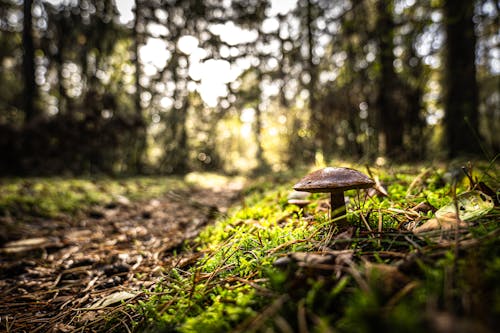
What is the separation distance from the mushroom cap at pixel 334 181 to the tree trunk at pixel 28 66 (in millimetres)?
10795

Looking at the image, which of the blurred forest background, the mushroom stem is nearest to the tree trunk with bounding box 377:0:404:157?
the blurred forest background

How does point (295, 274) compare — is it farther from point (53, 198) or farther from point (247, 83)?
point (247, 83)

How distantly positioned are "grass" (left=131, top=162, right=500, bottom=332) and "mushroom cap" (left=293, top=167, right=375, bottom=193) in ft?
0.84

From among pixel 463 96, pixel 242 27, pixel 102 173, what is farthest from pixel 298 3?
pixel 102 173

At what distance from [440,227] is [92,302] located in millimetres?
2037

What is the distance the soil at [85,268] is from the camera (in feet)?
4.98

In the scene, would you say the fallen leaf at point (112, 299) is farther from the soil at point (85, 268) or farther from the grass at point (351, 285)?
the grass at point (351, 285)

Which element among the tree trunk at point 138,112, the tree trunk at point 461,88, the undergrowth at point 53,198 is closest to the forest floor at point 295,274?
the undergrowth at point 53,198

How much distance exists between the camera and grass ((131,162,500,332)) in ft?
2.52

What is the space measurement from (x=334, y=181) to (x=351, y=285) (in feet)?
1.65

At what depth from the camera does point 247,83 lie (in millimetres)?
15117

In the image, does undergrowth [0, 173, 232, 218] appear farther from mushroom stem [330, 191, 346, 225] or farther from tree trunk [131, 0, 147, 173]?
tree trunk [131, 0, 147, 173]

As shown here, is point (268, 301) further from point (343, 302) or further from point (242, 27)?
point (242, 27)

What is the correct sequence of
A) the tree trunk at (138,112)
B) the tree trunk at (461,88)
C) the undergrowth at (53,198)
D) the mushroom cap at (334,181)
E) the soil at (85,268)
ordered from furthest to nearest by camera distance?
the tree trunk at (138,112) → the tree trunk at (461,88) → the undergrowth at (53,198) → the soil at (85,268) → the mushroom cap at (334,181)
